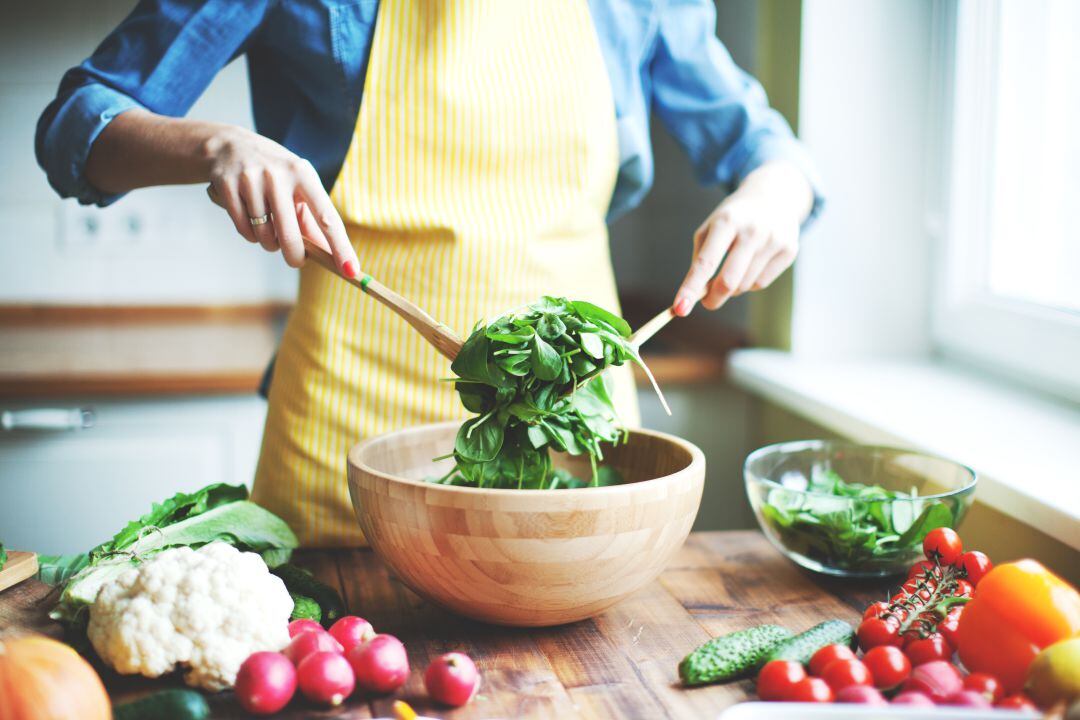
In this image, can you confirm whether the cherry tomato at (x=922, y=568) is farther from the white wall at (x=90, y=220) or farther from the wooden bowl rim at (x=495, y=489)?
the white wall at (x=90, y=220)

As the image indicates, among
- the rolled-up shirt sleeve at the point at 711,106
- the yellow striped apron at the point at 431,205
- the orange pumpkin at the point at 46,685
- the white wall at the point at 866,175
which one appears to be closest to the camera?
the orange pumpkin at the point at 46,685

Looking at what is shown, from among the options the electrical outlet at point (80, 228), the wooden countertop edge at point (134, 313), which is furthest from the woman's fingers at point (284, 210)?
the electrical outlet at point (80, 228)

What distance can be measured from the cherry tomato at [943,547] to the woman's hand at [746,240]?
1.08 ft

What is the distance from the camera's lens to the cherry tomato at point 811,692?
73cm

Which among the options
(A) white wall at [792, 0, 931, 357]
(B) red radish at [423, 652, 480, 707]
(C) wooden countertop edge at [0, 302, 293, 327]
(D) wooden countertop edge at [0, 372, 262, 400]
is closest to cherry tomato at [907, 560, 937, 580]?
(B) red radish at [423, 652, 480, 707]

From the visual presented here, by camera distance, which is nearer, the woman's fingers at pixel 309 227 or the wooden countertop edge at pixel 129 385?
the woman's fingers at pixel 309 227

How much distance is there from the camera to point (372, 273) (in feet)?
4.00

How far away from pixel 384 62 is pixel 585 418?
0.52 m

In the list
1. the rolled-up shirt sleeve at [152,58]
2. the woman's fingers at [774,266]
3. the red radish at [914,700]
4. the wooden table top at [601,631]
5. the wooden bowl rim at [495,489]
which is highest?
the rolled-up shirt sleeve at [152,58]

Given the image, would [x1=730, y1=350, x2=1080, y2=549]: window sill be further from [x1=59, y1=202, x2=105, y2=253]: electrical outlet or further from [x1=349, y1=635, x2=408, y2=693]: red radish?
[x1=59, y1=202, x2=105, y2=253]: electrical outlet

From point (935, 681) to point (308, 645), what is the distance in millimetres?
465

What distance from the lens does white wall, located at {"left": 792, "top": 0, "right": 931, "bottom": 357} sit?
5.51ft

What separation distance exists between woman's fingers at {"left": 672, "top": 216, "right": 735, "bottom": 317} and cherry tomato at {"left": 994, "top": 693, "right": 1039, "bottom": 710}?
0.50 meters

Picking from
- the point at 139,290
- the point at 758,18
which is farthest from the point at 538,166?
the point at 139,290
